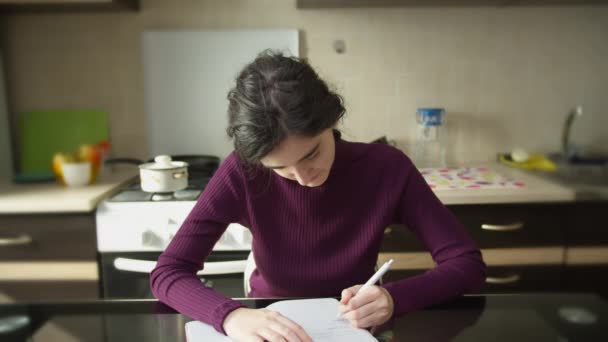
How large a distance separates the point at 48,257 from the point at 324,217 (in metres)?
0.98

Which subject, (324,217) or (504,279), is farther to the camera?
(504,279)

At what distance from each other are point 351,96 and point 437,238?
107 cm

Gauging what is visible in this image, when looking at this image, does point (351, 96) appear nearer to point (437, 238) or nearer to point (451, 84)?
point (451, 84)

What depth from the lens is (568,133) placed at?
190cm

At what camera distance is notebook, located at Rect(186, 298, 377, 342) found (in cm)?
66

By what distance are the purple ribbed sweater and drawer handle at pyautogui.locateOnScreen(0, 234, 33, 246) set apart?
30.5 inches

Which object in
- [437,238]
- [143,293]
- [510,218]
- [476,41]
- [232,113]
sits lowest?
[143,293]

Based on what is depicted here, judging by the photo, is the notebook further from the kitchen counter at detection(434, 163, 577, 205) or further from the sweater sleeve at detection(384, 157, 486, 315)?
the kitchen counter at detection(434, 163, 577, 205)

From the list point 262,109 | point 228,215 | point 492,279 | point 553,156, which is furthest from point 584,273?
point 262,109

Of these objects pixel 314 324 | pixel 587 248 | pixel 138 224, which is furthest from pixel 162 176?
pixel 587 248

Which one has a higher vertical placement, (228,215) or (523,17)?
(523,17)

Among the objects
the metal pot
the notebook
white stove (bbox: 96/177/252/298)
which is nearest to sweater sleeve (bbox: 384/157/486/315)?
the notebook

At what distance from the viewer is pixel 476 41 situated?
1.86 m

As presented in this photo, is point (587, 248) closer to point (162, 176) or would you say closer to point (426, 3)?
point (426, 3)
